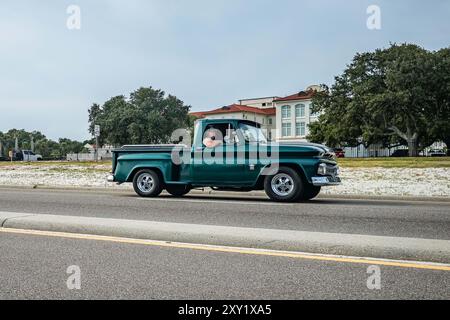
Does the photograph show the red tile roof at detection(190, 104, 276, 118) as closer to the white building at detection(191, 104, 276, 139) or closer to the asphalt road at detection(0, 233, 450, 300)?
the white building at detection(191, 104, 276, 139)

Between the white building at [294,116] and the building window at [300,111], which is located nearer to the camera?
the white building at [294,116]

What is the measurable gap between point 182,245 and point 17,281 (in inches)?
91.3

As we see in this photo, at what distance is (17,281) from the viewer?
4656 millimetres

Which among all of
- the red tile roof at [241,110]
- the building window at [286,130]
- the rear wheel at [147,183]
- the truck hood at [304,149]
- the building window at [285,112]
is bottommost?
the rear wheel at [147,183]

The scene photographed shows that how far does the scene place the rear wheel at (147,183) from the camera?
13.7 m

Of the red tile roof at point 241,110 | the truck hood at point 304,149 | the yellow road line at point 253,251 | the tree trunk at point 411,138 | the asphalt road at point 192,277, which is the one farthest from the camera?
the red tile roof at point 241,110

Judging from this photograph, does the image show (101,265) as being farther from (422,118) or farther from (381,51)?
(381,51)

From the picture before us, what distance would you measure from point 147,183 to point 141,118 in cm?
6487

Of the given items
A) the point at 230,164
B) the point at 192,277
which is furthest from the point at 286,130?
the point at 192,277

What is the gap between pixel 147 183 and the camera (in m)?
13.9

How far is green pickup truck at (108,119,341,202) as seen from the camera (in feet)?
39.7

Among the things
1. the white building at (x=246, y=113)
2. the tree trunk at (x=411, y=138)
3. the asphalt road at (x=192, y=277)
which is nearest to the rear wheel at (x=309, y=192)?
the asphalt road at (x=192, y=277)

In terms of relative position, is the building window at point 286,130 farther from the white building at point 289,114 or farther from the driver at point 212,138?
the driver at point 212,138
